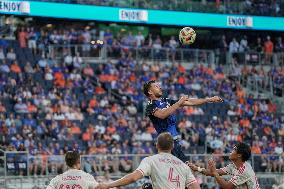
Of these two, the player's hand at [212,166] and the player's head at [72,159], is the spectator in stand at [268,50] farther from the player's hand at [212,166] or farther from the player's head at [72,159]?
the player's head at [72,159]

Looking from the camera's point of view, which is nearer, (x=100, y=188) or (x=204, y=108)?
(x=100, y=188)

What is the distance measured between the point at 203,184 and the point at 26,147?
611cm

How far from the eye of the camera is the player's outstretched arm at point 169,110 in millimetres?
14211

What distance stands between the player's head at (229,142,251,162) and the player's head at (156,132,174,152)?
2.36 m

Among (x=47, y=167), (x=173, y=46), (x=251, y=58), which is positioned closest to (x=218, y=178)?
(x=47, y=167)

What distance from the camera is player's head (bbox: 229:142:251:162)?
1412 centimetres

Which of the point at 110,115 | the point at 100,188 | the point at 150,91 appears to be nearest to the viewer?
the point at 100,188

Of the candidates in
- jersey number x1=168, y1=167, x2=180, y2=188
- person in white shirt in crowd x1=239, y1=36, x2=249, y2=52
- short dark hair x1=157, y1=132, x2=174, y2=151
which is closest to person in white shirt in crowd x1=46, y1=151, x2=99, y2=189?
jersey number x1=168, y1=167, x2=180, y2=188

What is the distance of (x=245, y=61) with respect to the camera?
43.3m

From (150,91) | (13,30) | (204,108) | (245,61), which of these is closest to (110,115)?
(204,108)

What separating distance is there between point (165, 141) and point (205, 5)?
106 ft

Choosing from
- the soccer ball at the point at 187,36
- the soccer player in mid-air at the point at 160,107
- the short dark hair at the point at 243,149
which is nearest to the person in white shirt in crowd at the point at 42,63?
the soccer ball at the point at 187,36

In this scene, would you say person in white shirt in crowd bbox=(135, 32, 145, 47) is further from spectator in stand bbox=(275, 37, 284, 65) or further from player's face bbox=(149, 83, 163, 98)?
player's face bbox=(149, 83, 163, 98)

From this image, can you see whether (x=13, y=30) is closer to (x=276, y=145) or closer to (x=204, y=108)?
(x=204, y=108)
